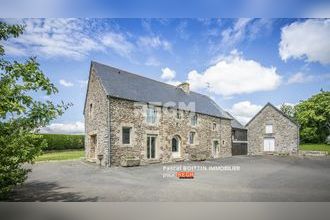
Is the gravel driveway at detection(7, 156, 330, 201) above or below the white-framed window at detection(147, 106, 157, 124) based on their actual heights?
below

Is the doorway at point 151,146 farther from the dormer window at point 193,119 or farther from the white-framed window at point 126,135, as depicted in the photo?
the dormer window at point 193,119

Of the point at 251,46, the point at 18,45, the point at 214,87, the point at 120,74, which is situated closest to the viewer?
the point at 18,45

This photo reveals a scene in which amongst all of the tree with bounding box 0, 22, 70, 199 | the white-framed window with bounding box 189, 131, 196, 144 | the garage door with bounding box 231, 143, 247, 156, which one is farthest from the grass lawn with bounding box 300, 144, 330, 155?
the tree with bounding box 0, 22, 70, 199

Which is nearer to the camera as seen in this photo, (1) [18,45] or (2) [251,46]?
(1) [18,45]

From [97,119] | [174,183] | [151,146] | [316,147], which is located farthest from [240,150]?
[97,119]

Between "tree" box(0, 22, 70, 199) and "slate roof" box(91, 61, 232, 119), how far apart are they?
A: 14.8ft

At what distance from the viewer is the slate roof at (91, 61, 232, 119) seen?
11.1 metres

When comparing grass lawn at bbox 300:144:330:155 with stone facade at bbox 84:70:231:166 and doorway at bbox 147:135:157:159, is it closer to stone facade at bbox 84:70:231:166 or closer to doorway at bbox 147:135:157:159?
stone facade at bbox 84:70:231:166

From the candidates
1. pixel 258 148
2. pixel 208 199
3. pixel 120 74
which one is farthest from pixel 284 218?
pixel 120 74

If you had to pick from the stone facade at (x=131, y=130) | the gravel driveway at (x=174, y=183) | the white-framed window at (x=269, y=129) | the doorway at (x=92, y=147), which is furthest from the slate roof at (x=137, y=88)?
the gravel driveway at (x=174, y=183)

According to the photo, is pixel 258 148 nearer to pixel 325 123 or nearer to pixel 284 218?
pixel 325 123

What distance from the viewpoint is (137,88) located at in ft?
39.9

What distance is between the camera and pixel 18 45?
777 centimetres
